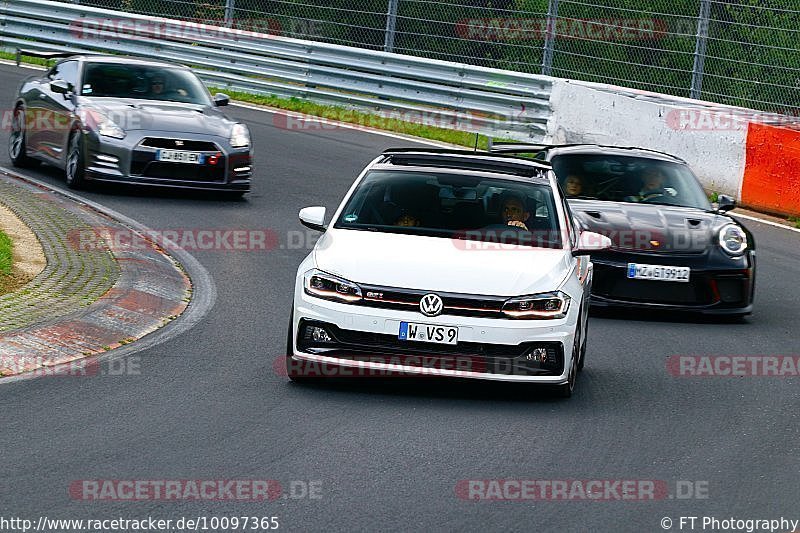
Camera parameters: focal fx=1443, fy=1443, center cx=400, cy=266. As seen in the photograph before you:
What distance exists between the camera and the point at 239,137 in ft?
52.6

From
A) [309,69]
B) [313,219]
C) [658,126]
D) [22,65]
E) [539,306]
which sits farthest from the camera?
[22,65]

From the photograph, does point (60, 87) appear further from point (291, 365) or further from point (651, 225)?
point (291, 365)

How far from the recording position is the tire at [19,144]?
56.4ft

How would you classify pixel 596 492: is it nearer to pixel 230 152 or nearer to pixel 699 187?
pixel 699 187

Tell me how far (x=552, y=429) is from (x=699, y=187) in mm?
5920

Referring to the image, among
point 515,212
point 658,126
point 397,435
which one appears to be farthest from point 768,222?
point 397,435

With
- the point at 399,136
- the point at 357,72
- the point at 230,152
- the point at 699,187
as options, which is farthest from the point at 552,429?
the point at 357,72

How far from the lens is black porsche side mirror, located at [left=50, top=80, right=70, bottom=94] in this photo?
16.3 meters

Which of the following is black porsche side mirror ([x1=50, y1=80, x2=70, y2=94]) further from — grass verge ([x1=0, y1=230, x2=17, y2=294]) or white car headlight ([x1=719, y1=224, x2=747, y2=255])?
white car headlight ([x1=719, y1=224, x2=747, y2=255])

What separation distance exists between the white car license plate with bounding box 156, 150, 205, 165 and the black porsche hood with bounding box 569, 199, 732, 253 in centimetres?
470

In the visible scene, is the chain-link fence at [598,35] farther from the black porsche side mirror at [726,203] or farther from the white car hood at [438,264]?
the white car hood at [438,264]

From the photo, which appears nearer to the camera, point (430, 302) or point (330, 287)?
point (430, 302)

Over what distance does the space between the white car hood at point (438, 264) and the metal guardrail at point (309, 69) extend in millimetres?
13786

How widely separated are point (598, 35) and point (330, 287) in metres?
14.5
